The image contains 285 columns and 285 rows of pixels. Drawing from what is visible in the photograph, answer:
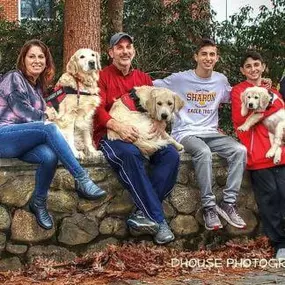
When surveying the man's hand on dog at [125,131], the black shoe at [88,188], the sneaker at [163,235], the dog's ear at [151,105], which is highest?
the dog's ear at [151,105]

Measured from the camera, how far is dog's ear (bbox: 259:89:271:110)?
6.09 metres

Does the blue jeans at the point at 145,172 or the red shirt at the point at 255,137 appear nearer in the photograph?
the blue jeans at the point at 145,172

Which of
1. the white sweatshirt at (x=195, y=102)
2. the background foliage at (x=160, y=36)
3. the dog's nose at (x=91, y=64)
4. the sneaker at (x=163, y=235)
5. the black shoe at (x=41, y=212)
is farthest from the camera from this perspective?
the background foliage at (x=160, y=36)

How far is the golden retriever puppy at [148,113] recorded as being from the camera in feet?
18.7

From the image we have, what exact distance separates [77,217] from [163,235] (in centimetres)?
82

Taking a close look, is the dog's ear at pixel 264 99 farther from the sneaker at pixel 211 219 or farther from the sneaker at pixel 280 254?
the sneaker at pixel 280 254

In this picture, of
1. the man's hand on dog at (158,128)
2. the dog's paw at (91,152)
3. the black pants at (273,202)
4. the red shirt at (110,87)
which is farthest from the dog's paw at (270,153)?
Result: the dog's paw at (91,152)

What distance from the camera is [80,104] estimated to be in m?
5.82

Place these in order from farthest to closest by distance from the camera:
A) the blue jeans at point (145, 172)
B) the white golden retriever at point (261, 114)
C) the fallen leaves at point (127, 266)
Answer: the white golden retriever at point (261, 114) < the blue jeans at point (145, 172) < the fallen leaves at point (127, 266)

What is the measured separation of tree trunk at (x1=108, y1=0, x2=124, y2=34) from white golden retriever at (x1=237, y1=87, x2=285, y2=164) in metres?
5.01

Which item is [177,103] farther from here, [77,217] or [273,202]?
[77,217]

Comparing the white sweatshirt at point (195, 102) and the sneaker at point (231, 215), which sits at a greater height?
the white sweatshirt at point (195, 102)

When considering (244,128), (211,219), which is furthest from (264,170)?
(211,219)

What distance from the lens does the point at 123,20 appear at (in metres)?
11.3
